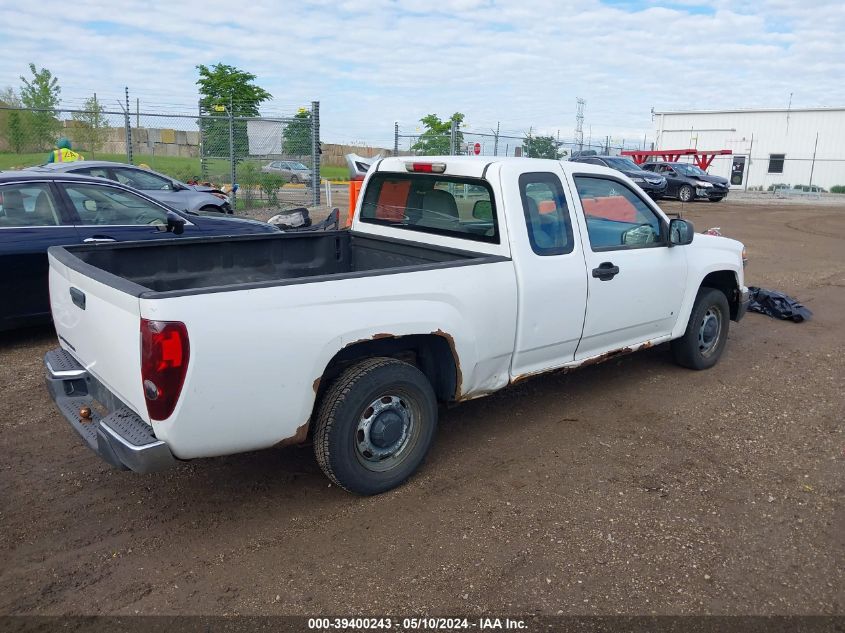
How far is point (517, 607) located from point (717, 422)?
268cm

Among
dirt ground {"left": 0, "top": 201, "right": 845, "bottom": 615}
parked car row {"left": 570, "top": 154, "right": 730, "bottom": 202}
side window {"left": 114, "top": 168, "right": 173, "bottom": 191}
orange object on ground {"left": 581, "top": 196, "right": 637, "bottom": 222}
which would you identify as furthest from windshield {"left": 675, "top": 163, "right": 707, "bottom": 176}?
orange object on ground {"left": 581, "top": 196, "right": 637, "bottom": 222}

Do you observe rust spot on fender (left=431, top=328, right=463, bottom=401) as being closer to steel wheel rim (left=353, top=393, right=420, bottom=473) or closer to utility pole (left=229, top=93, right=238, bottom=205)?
steel wheel rim (left=353, top=393, right=420, bottom=473)

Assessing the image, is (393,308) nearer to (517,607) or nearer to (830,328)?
(517,607)

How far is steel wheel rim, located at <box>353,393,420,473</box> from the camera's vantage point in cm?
378

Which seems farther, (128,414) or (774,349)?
(774,349)

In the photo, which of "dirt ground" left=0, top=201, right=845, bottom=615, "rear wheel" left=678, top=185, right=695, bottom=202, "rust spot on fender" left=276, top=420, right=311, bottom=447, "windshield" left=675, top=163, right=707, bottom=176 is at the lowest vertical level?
"dirt ground" left=0, top=201, right=845, bottom=615

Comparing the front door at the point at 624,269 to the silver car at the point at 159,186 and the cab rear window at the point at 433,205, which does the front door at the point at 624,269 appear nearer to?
the cab rear window at the point at 433,205

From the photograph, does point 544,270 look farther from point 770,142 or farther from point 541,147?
point 770,142

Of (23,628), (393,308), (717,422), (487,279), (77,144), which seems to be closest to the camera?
(23,628)

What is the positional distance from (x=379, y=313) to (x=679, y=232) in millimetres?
2761

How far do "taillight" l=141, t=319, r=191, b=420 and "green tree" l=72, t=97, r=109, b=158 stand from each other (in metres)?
20.5

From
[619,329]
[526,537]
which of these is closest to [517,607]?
[526,537]

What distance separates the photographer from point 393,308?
3.70 m

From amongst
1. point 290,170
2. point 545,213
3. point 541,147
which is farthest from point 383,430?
point 541,147
